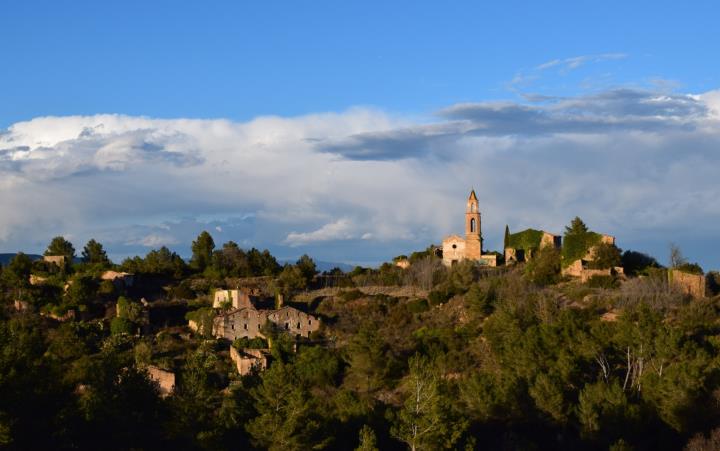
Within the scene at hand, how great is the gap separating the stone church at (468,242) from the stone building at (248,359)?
16.8m

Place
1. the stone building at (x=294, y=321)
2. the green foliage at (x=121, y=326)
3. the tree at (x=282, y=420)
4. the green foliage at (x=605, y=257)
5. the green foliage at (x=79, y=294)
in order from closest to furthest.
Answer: the tree at (x=282, y=420) → the green foliage at (x=121, y=326) → the stone building at (x=294, y=321) → the green foliage at (x=79, y=294) → the green foliage at (x=605, y=257)

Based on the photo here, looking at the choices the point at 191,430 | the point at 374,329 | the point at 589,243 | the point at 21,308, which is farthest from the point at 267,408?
the point at 589,243

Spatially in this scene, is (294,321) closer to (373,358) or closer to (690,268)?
(373,358)

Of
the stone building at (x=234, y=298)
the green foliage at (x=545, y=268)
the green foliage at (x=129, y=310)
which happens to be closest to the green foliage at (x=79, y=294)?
the green foliage at (x=129, y=310)

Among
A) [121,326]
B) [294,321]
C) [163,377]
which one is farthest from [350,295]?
[163,377]

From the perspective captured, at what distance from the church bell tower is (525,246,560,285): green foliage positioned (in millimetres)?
5090

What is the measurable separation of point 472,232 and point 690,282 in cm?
1478

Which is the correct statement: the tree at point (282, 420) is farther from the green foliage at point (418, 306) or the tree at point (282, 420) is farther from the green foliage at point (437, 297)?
the green foliage at point (437, 297)

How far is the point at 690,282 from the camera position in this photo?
50.1 m

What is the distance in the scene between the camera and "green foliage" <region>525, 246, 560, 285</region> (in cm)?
5428

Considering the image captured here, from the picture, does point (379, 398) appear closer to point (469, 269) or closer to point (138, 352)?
point (138, 352)

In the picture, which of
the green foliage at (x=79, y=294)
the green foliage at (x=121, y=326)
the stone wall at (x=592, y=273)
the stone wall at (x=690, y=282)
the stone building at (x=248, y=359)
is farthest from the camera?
the stone wall at (x=592, y=273)

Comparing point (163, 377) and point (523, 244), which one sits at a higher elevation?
point (523, 244)

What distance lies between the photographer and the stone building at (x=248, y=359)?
45500mm
